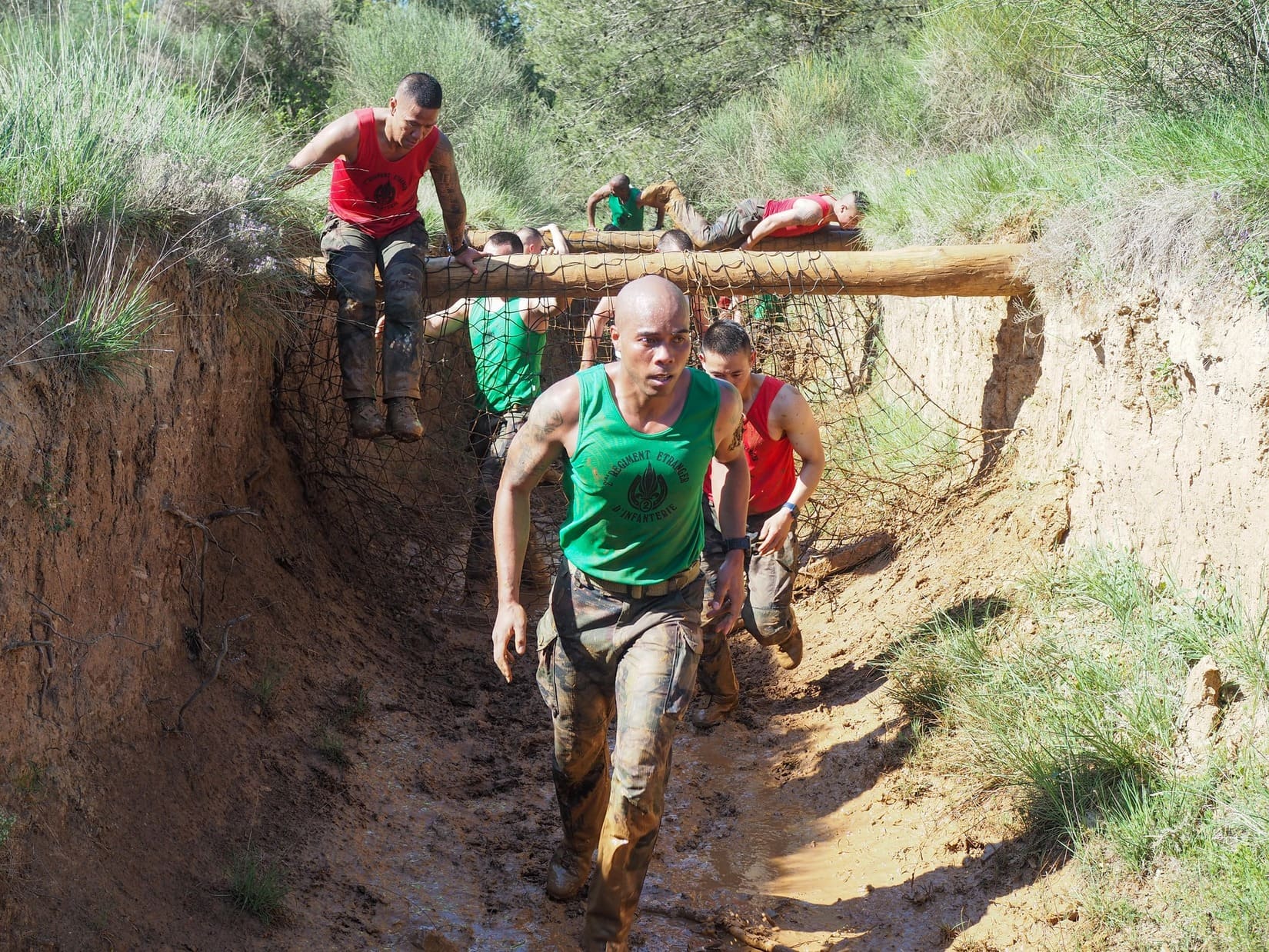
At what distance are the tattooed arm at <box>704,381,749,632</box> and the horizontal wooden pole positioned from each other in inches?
80.2

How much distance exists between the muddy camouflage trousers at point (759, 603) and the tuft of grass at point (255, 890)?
2.39 m

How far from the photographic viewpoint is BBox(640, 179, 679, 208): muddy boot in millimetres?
11070

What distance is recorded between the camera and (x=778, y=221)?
28.1ft

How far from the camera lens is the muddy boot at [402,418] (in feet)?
17.6

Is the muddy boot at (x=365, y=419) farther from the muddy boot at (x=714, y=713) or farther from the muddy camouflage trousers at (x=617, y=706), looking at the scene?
the muddy boot at (x=714, y=713)

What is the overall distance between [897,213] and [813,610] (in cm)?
317

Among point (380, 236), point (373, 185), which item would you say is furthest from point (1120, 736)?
point (373, 185)

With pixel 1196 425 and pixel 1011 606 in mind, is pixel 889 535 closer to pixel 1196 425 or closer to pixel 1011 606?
pixel 1011 606

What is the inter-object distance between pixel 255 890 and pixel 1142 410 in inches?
162

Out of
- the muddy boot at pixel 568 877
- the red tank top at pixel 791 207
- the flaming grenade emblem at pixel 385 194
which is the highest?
the red tank top at pixel 791 207

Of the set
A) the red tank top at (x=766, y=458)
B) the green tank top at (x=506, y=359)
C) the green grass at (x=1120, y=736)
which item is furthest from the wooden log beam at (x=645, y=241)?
the green grass at (x=1120, y=736)

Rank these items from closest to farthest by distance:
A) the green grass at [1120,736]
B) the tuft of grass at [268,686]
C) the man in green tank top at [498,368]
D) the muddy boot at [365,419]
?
the green grass at [1120,736], the tuft of grass at [268,686], the muddy boot at [365,419], the man in green tank top at [498,368]

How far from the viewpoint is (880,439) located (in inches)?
310

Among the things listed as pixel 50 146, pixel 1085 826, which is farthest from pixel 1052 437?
pixel 50 146
